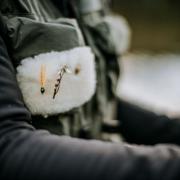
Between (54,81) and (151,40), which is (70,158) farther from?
(151,40)

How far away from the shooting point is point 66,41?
758 mm

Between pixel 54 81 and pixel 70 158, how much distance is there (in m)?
0.20

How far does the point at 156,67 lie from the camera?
2.98m

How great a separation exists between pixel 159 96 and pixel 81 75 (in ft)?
5.58

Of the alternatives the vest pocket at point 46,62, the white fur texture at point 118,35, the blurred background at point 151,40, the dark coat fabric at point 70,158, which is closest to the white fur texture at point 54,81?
the vest pocket at point 46,62

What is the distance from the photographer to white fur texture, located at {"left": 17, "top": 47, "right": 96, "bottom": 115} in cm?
71

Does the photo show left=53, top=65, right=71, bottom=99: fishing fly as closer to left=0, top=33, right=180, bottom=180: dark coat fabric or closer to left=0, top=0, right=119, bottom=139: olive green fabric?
left=0, top=0, right=119, bottom=139: olive green fabric

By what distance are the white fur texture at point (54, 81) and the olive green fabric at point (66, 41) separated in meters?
0.01

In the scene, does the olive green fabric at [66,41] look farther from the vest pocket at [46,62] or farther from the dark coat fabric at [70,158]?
the dark coat fabric at [70,158]

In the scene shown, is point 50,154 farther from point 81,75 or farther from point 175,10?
point 175,10

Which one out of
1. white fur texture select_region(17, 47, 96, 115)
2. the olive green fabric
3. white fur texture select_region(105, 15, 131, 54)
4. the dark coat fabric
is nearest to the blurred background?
white fur texture select_region(105, 15, 131, 54)

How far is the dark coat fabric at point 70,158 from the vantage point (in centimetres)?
53

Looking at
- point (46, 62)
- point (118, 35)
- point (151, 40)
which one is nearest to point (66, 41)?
point (46, 62)

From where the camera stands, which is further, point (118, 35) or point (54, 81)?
point (118, 35)
